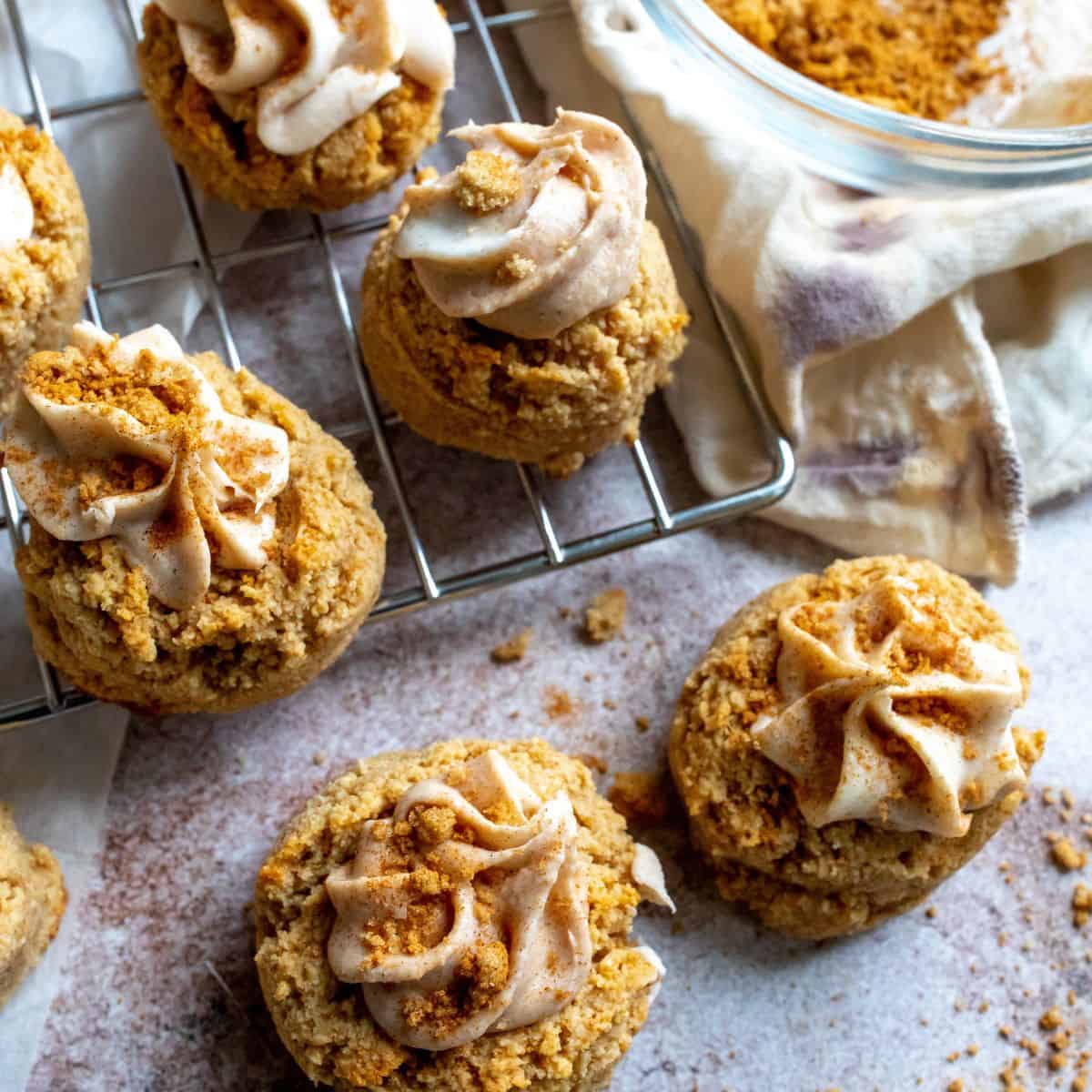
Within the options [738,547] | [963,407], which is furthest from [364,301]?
[963,407]

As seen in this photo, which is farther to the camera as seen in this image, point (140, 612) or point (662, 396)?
point (662, 396)

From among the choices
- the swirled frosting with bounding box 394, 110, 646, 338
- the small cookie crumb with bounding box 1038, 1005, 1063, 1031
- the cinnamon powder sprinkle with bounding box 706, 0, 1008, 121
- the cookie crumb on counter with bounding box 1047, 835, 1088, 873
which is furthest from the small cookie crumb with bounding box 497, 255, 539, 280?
the small cookie crumb with bounding box 1038, 1005, 1063, 1031

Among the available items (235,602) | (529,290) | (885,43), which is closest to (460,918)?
(235,602)

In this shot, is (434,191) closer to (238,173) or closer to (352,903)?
(238,173)

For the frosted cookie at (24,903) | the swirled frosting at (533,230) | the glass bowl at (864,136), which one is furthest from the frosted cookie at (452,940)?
the glass bowl at (864,136)

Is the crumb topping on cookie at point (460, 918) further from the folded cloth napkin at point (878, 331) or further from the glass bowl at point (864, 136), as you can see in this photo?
the glass bowl at point (864, 136)

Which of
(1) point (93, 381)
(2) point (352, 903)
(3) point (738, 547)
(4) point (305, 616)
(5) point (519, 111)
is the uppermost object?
(1) point (93, 381)
